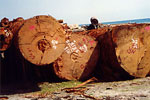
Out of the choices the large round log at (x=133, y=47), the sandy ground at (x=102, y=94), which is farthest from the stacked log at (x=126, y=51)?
the sandy ground at (x=102, y=94)

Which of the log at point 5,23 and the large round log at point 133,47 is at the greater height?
the log at point 5,23

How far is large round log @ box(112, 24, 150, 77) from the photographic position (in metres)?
4.96

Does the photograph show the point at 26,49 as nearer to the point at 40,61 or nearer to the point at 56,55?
the point at 40,61

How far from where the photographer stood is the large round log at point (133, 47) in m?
4.96

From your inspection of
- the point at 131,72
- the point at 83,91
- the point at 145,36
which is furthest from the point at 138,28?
the point at 83,91

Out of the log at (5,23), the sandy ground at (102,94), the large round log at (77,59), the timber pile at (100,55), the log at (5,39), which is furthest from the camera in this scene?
the large round log at (77,59)

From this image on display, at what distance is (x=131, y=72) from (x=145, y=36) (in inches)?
38.8

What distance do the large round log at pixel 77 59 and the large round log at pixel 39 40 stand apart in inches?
47.6

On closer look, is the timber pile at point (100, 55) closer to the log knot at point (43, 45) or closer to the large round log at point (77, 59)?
the large round log at point (77, 59)

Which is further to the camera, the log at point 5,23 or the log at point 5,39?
the log at point 5,23

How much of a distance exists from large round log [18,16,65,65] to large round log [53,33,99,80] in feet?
3.96

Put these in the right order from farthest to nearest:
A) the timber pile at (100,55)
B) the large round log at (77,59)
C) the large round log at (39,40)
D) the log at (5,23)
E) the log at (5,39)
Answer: the large round log at (77,59) → the timber pile at (100,55) → the log at (5,23) → the log at (5,39) → the large round log at (39,40)

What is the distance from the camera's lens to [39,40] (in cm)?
381

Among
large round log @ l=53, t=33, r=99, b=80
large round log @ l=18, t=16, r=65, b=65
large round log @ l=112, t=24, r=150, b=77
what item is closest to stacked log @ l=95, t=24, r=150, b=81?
large round log @ l=112, t=24, r=150, b=77
